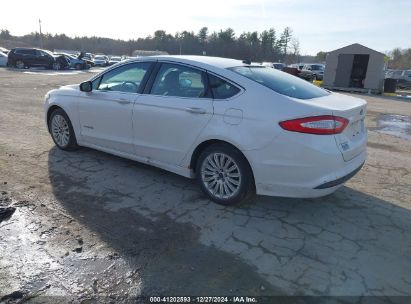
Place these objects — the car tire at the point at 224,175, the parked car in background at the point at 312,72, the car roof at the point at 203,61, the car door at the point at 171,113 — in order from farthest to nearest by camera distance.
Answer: the parked car in background at the point at 312,72 < the car roof at the point at 203,61 < the car door at the point at 171,113 < the car tire at the point at 224,175

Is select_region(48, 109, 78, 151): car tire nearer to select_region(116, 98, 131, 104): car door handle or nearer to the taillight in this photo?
select_region(116, 98, 131, 104): car door handle

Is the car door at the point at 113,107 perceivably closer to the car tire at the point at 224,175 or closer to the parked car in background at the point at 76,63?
the car tire at the point at 224,175

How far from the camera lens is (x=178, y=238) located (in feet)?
11.3

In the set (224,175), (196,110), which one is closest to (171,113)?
(196,110)

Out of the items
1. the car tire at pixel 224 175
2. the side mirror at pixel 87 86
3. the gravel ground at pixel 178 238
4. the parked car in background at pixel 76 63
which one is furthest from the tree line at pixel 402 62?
the car tire at pixel 224 175

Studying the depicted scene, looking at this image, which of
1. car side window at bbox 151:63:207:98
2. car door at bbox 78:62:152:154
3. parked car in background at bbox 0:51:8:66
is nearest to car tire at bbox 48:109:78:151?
car door at bbox 78:62:152:154

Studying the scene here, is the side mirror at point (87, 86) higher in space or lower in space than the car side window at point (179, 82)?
lower

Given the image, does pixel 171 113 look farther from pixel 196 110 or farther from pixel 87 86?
pixel 87 86

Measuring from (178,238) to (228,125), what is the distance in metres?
1.27

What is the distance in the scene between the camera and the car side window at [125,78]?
15.6 ft

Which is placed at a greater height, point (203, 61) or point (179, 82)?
point (203, 61)

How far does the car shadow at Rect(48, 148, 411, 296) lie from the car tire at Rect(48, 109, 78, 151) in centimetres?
90

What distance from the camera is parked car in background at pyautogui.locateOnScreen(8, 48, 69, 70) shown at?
3023 cm

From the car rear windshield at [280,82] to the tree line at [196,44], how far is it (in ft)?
284
